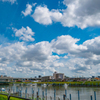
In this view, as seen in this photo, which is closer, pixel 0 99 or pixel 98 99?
pixel 0 99

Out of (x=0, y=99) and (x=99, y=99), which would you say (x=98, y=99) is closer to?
(x=99, y=99)

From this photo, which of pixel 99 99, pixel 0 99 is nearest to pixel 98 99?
pixel 99 99

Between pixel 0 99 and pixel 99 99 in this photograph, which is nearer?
pixel 0 99

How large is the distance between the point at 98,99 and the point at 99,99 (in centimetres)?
35

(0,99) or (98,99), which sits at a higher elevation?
(0,99)

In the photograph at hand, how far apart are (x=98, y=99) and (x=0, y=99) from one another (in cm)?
3908

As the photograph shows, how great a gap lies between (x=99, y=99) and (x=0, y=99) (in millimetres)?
39113

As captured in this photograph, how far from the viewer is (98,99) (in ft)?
165

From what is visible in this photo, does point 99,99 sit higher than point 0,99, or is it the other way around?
point 0,99

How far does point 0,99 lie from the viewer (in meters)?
22.0

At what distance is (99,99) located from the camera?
5022cm
